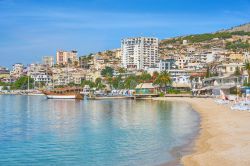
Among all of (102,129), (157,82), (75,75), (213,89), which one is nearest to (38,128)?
(102,129)

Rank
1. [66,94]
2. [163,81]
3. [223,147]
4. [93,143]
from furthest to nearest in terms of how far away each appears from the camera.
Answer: [163,81]
[66,94]
[93,143]
[223,147]

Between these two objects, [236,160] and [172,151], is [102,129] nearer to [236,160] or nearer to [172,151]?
[172,151]

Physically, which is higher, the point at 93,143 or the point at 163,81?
the point at 163,81

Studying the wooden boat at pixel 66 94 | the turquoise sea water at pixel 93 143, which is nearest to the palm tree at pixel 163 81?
the wooden boat at pixel 66 94

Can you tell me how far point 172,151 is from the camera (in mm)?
23219

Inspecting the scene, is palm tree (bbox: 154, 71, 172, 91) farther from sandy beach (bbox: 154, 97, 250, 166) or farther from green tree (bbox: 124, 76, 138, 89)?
Answer: sandy beach (bbox: 154, 97, 250, 166)

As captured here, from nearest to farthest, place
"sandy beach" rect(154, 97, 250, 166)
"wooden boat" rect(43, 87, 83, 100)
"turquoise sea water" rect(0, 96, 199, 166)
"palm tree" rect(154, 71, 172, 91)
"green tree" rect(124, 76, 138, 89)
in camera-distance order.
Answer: "sandy beach" rect(154, 97, 250, 166) < "turquoise sea water" rect(0, 96, 199, 166) < "wooden boat" rect(43, 87, 83, 100) < "palm tree" rect(154, 71, 172, 91) < "green tree" rect(124, 76, 138, 89)

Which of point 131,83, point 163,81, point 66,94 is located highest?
point 163,81

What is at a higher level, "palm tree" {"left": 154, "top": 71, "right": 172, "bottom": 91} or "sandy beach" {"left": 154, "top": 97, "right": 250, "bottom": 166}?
"palm tree" {"left": 154, "top": 71, "right": 172, "bottom": 91}

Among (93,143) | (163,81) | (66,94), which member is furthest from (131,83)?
(93,143)

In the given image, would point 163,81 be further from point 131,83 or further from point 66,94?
point 66,94

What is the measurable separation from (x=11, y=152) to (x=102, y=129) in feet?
35.8

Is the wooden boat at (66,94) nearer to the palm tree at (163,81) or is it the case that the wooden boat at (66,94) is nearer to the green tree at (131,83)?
the palm tree at (163,81)

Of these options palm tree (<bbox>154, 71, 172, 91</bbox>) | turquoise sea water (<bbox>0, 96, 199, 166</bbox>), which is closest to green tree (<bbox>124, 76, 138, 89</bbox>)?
palm tree (<bbox>154, 71, 172, 91</bbox>)
